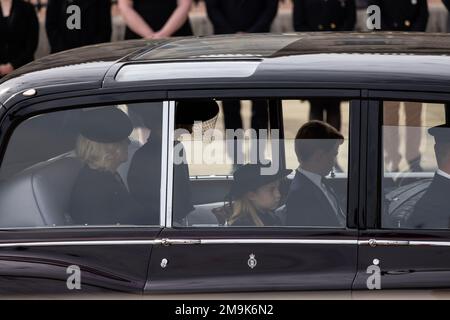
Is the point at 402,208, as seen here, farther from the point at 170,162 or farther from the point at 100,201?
the point at 100,201

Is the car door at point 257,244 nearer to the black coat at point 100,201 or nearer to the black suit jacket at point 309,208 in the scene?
the black suit jacket at point 309,208

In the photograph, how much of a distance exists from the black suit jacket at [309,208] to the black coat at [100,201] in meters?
0.55

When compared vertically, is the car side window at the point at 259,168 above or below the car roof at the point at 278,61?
below

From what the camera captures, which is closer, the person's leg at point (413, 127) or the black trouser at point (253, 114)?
the person's leg at point (413, 127)

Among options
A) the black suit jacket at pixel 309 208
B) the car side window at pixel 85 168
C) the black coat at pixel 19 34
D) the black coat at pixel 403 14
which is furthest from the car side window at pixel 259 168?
the black coat at pixel 19 34

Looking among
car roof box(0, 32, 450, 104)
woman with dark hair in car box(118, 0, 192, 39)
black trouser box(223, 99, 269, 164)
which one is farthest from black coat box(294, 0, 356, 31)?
black trouser box(223, 99, 269, 164)

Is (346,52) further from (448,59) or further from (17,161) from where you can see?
(17,161)

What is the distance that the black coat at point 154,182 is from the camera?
4898 mm

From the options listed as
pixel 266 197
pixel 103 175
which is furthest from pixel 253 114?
pixel 103 175

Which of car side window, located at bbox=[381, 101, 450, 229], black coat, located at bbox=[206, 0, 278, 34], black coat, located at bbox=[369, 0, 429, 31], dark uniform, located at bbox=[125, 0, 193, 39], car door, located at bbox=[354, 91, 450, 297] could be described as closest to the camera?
car door, located at bbox=[354, 91, 450, 297]

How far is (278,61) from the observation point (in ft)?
16.3

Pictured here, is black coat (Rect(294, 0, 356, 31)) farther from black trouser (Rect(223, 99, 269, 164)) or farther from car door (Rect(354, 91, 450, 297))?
car door (Rect(354, 91, 450, 297))

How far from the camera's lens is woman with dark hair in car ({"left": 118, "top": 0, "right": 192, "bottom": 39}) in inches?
423
